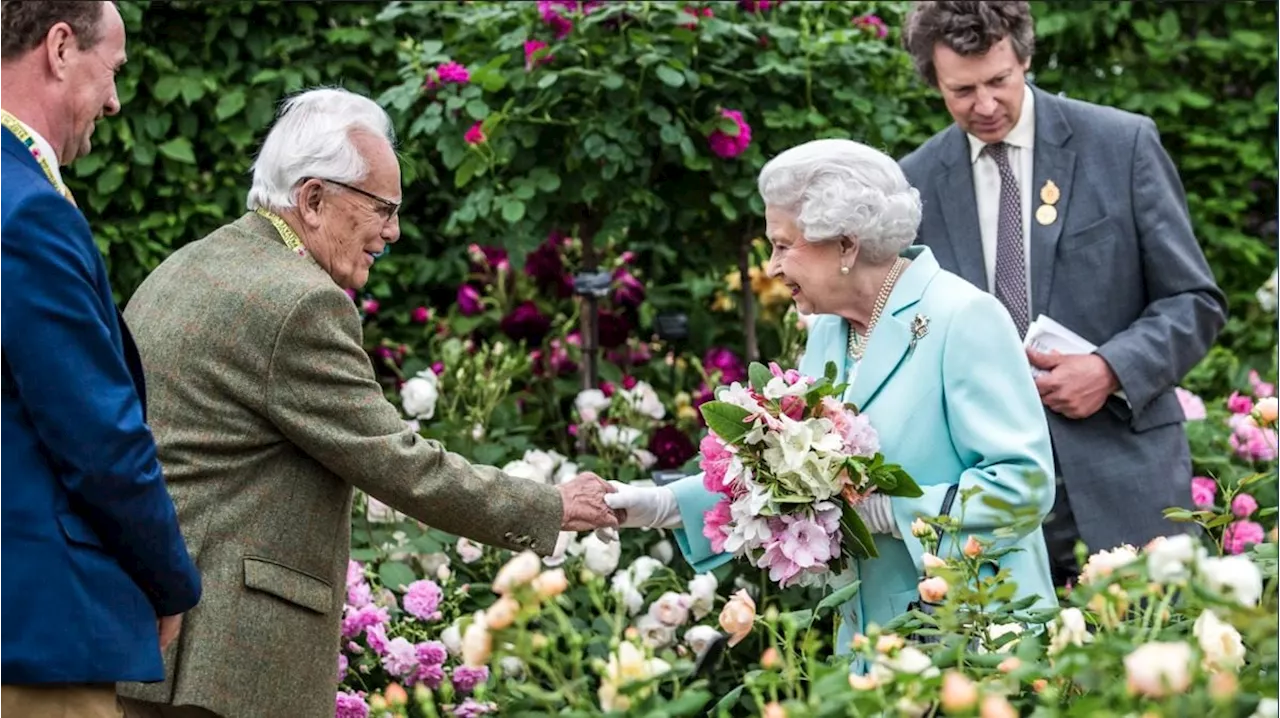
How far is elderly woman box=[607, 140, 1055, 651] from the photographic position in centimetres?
269

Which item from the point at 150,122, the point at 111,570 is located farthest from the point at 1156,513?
the point at 150,122

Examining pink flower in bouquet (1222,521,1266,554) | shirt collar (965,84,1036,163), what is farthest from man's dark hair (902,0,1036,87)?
pink flower in bouquet (1222,521,1266,554)

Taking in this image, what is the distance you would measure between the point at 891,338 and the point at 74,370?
1.36 metres

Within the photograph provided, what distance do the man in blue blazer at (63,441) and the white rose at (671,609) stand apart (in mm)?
1591

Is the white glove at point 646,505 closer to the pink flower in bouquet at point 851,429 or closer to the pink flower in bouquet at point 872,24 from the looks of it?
the pink flower in bouquet at point 851,429

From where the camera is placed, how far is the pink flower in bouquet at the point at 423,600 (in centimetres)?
354

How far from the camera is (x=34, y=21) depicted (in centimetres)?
220

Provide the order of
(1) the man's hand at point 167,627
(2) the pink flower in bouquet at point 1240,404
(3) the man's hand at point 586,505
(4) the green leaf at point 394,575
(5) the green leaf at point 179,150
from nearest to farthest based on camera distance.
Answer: (1) the man's hand at point 167,627, (3) the man's hand at point 586,505, (4) the green leaf at point 394,575, (2) the pink flower in bouquet at point 1240,404, (5) the green leaf at point 179,150

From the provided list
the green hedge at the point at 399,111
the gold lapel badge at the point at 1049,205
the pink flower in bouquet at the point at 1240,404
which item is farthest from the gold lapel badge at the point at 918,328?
the pink flower in bouquet at the point at 1240,404

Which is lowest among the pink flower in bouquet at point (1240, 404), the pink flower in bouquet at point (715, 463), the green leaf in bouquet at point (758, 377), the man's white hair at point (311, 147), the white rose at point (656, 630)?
the white rose at point (656, 630)

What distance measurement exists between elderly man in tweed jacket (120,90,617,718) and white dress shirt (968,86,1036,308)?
4.65 ft

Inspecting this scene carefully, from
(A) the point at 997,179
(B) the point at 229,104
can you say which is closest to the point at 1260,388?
(A) the point at 997,179

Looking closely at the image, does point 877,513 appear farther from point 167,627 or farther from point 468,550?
point 468,550

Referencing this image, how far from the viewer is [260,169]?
2688 mm
